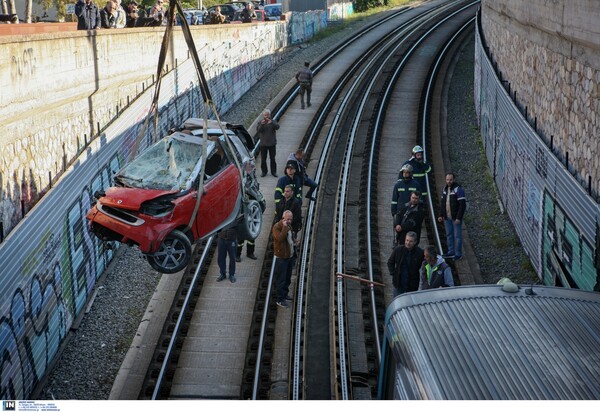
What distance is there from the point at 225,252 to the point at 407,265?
3.44 metres

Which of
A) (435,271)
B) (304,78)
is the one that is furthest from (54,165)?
(304,78)

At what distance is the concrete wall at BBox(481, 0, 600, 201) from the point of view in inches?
518

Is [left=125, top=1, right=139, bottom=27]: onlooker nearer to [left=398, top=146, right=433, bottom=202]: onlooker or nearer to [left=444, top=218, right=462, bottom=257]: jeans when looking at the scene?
[left=398, top=146, right=433, bottom=202]: onlooker

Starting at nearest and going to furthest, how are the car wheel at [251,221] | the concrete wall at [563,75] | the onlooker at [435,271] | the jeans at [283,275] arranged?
the car wheel at [251,221], the onlooker at [435,271], the concrete wall at [563,75], the jeans at [283,275]

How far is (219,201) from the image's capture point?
11703mm

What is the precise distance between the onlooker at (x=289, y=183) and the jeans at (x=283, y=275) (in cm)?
103

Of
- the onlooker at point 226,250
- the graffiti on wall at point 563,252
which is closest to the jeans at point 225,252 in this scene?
the onlooker at point 226,250

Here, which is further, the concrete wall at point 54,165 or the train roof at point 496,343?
the concrete wall at point 54,165

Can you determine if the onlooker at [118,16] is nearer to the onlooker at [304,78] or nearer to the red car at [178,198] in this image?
the onlooker at [304,78]

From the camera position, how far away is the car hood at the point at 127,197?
1062 centimetres

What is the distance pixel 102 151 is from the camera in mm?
16125

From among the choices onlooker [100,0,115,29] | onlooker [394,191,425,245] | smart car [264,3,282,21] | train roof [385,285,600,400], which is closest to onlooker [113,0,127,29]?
onlooker [100,0,115,29]

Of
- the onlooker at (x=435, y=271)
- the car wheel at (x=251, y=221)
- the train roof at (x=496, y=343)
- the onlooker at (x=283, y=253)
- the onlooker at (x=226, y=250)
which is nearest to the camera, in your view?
the train roof at (x=496, y=343)
